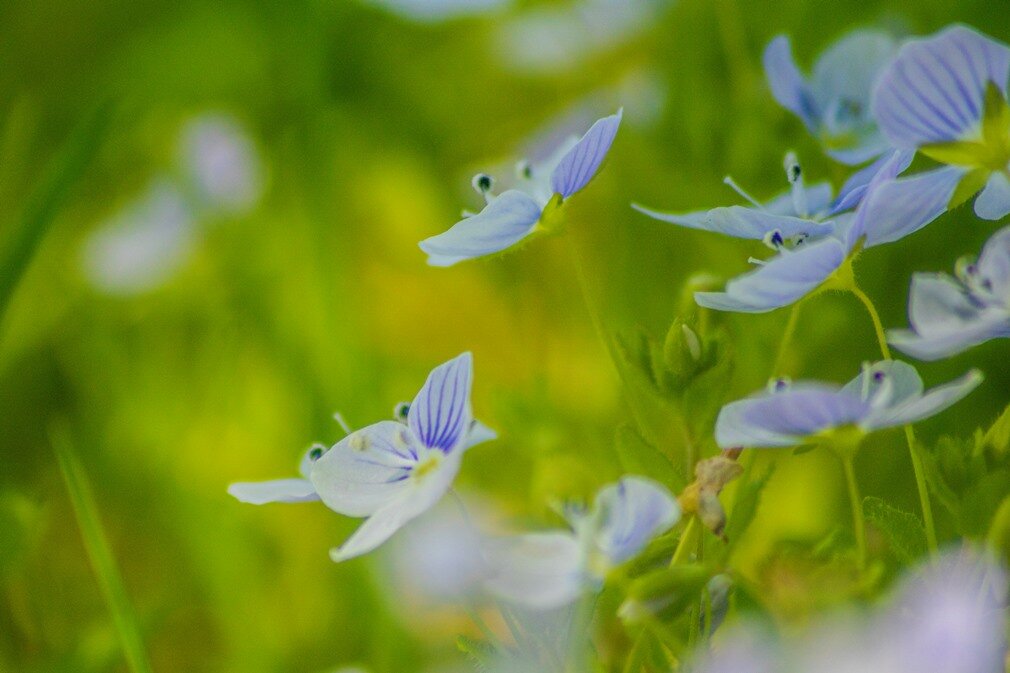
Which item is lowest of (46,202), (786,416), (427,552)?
(427,552)

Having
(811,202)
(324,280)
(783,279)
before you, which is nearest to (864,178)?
(811,202)

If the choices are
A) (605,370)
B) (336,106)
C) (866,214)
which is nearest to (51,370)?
(336,106)

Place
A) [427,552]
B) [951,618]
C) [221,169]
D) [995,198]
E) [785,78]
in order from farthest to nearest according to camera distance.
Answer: [221,169]
[427,552]
[785,78]
[995,198]
[951,618]

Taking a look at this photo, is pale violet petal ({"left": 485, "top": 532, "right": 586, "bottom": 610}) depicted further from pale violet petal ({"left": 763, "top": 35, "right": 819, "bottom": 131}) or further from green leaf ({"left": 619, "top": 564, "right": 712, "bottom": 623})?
pale violet petal ({"left": 763, "top": 35, "right": 819, "bottom": 131})

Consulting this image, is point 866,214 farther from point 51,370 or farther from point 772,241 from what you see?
point 51,370

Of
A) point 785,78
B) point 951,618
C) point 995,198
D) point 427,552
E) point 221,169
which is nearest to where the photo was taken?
point 951,618

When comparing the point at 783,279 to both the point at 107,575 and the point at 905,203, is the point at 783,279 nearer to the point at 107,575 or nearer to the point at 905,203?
the point at 905,203
